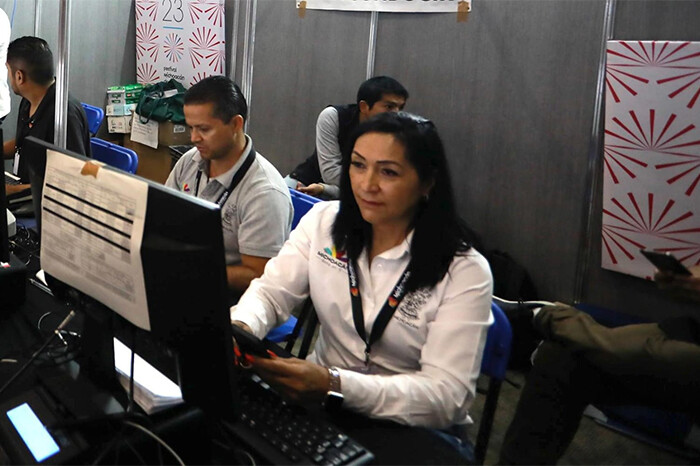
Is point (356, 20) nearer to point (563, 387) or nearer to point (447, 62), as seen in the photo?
point (447, 62)

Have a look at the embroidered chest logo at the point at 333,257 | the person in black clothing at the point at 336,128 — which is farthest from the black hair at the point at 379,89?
the embroidered chest logo at the point at 333,257

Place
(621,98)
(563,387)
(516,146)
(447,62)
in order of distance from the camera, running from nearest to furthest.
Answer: (563,387) → (621,98) → (516,146) → (447,62)

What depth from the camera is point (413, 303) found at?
4.67ft

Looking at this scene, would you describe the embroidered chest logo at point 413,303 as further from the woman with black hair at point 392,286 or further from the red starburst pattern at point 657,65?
the red starburst pattern at point 657,65

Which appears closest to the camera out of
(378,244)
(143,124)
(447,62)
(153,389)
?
(153,389)

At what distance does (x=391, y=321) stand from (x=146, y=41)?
187 inches

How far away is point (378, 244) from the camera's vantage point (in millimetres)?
1538

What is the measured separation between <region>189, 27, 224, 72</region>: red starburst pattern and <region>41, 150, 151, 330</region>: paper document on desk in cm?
398

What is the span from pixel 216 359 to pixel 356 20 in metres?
3.44

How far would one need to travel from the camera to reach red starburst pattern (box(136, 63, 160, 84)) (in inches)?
217

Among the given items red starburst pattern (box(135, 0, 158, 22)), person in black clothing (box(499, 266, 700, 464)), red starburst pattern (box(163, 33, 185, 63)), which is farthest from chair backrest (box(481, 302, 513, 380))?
red starburst pattern (box(135, 0, 158, 22))

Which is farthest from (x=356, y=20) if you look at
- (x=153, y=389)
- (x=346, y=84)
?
(x=153, y=389)

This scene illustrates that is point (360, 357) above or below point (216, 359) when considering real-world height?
below

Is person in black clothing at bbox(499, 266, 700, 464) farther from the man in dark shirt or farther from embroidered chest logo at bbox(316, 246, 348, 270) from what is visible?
the man in dark shirt
